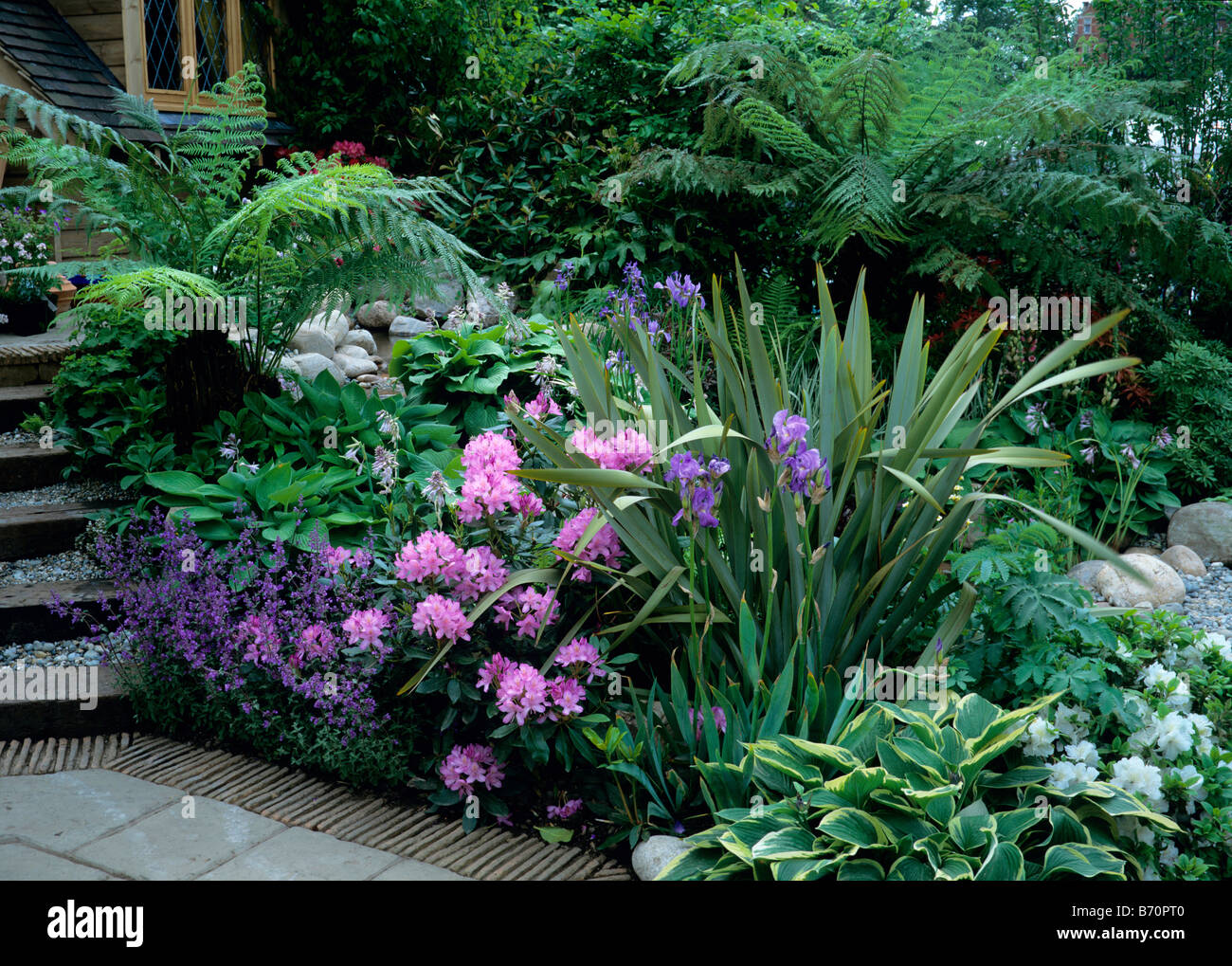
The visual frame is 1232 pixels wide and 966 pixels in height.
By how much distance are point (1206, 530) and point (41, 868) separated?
3.96 m

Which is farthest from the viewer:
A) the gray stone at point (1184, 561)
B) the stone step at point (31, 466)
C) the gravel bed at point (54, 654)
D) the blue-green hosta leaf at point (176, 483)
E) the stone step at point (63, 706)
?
the stone step at point (31, 466)

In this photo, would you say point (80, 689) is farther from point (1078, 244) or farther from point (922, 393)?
point (1078, 244)

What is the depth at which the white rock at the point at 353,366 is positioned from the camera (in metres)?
5.22

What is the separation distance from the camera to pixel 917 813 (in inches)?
77.9

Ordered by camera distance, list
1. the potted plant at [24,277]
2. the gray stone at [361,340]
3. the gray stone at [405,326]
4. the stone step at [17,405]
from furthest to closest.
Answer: the gray stone at [405,326] → the gray stone at [361,340] → the potted plant at [24,277] → the stone step at [17,405]

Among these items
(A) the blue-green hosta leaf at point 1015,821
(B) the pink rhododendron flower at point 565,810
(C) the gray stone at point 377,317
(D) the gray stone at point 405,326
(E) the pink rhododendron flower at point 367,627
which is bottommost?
(B) the pink rhododendron flower at point 565,810

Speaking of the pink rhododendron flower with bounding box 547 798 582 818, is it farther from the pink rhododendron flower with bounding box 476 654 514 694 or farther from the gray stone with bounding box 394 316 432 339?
the gray stone with bounding box 394 316 432 339

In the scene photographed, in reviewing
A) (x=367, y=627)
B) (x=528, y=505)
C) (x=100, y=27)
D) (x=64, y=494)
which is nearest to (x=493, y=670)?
(x=367, y=627)

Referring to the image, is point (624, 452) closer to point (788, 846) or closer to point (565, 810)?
point (565, 810)

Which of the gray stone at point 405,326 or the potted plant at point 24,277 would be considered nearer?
the potted plant at point 24,277

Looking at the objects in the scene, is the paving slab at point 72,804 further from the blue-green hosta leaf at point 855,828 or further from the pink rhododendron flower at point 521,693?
the blue-green hosta leaf at point 855,828

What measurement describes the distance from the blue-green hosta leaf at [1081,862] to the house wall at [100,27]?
7.43m

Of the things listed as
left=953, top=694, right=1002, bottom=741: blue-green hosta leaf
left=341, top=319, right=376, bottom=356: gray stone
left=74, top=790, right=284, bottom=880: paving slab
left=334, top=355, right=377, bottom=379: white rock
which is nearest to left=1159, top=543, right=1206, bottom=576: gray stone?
left=953, top=694, right=1002, bottom=741: blue-green hosta leaf

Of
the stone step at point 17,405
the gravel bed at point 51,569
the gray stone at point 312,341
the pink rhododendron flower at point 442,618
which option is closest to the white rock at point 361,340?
the gray stone at point 312,341
